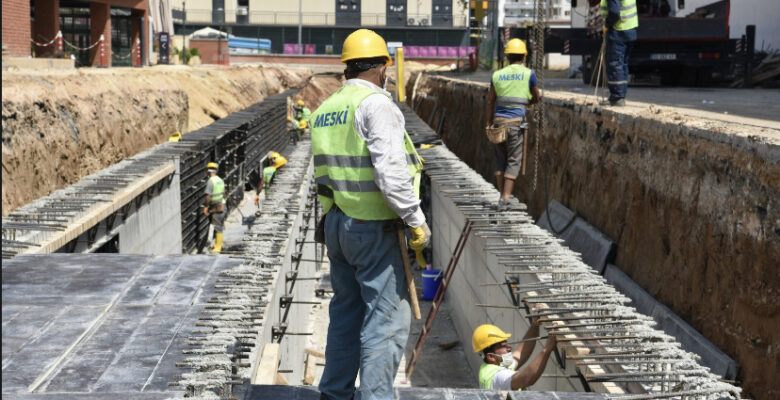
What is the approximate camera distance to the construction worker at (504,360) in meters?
5.22

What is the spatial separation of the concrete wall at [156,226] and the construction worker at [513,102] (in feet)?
18.1

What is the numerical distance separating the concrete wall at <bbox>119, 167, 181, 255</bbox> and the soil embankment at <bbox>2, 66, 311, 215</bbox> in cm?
158

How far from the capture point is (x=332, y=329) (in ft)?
13.3

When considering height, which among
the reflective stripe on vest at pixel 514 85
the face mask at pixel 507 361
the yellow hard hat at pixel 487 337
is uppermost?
the reflective stripe on vest at pixel 514 85

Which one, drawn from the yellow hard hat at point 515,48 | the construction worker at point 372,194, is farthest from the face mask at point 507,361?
the yellow hard hat at point 515,48

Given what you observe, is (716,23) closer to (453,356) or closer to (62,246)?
(453,356)

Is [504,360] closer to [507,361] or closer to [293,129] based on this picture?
[507,361]

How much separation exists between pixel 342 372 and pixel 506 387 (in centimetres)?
169

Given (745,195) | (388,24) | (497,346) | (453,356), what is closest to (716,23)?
(453,356)

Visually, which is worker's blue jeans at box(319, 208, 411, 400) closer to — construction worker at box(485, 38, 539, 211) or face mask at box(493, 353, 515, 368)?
face mask at box(493, 353, 515, 368)

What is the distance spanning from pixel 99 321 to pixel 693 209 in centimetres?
523

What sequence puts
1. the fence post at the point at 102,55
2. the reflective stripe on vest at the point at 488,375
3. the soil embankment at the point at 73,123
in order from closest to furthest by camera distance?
the reflective stripe on vest at the point at 488,375 → the soil embankment at the point at 73,123 → the fence post at the point at 102,55

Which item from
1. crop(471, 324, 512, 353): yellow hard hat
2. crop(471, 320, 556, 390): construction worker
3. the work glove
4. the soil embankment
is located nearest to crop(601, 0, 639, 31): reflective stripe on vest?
crop(471, 320, 556, 390): construction worker

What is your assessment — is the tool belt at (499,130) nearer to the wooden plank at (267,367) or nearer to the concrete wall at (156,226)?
the wooden plank at (267,367)
